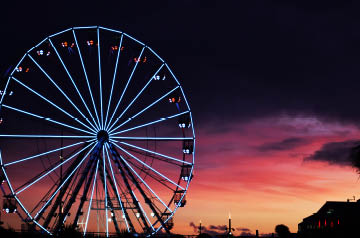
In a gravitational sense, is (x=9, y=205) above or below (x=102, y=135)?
below

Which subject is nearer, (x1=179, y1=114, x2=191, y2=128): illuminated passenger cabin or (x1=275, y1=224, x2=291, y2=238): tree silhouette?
(x1=275, y1=224, x2=291, y2=238): tree silhouette

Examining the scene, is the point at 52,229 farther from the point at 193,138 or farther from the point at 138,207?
the point at 193,138

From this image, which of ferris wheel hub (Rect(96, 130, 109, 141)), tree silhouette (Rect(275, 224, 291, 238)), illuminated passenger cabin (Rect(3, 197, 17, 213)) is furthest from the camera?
ferris wheel hub (Rect(96, 130, 109, 141))

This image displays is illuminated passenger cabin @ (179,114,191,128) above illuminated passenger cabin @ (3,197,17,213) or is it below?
above

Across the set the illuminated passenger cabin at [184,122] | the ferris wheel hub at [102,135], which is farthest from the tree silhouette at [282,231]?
the illuminated passenger cabin at [184,122]

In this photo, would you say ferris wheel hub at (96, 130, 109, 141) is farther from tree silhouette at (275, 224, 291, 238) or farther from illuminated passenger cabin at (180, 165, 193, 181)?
tree silhouette at (275, 224, 291, 238)

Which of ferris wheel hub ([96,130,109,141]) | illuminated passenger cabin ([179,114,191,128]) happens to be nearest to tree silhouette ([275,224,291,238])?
ferris wheel hub ([96,130,109,141])

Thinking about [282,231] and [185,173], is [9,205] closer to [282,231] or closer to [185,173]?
[185,173]

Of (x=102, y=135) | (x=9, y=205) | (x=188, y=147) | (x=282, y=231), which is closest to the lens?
(x=282, y=231)

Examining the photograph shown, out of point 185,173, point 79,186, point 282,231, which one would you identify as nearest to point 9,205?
point 79,186

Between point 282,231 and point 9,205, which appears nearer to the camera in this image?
point 282,231

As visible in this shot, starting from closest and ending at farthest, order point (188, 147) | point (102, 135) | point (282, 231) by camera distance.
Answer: point (282, 231) → point (102, 135) → point (188, 147)

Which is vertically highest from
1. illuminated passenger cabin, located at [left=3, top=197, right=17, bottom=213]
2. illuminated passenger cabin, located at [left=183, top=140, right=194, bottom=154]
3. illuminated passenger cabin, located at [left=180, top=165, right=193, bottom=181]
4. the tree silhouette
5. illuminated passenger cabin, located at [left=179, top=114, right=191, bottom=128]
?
illuminated passenger cabin, located at [left=179, top=114, right=191, bottom=128]

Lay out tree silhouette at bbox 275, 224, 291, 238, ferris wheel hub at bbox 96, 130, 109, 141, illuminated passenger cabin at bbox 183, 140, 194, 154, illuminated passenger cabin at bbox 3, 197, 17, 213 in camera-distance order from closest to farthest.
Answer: tree silhouette at bbox 275, 224, 291, 238 < illuminated passenger cabin at bbox 3, 197, 17, 213 < ferris wheel hub at bbox 96, 130, 109, 141 < illuminated passenger cabin at bbox 183, 140, 194, 154
